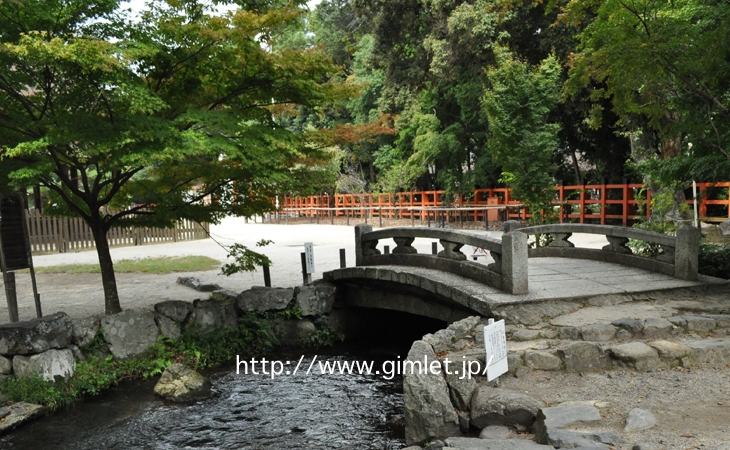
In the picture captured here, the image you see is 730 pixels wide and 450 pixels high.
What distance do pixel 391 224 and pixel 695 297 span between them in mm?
24195

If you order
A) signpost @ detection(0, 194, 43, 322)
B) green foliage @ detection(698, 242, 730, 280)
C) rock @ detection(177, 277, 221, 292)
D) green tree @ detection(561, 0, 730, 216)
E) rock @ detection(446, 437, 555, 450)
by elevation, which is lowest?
rock @ detection(446, 437, 555, 450)

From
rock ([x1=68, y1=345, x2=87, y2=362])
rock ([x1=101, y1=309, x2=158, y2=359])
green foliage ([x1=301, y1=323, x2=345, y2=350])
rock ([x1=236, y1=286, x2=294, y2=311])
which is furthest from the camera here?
green foliage ([x1=301, y1=323, x2=345, y2=350])

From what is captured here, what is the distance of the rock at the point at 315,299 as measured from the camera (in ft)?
34.5

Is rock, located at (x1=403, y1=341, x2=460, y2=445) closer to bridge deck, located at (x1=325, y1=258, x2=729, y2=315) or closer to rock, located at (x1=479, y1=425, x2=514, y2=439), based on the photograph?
rock, located at (x1=479, y1=425, x2=514, y2=439)

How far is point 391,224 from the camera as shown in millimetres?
31797

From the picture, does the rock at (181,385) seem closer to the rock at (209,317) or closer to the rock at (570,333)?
the rock at (209,317)

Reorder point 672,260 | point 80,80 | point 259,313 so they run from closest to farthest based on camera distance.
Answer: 1. point 80,80
2. point 672,260
3. point 259,313

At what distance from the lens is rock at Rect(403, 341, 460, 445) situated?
5332 mm

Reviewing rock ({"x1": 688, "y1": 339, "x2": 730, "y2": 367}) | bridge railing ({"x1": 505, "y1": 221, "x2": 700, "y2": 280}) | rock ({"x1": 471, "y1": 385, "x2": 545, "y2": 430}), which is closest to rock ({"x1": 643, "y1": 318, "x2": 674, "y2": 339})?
rock ({"x1": 688, "y1": 339, "x2": 730, "y2": 367})

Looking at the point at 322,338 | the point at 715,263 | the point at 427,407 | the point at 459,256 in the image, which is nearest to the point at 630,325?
the point at 427,407

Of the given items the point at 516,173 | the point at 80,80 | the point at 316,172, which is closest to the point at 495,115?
the point at 516,173

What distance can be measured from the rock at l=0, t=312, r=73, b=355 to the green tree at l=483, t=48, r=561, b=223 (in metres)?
12.5

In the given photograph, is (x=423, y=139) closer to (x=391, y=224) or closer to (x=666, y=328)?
(x=391, y=224)

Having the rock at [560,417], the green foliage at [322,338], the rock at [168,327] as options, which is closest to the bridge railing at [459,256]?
the green foliage at [322,338]
